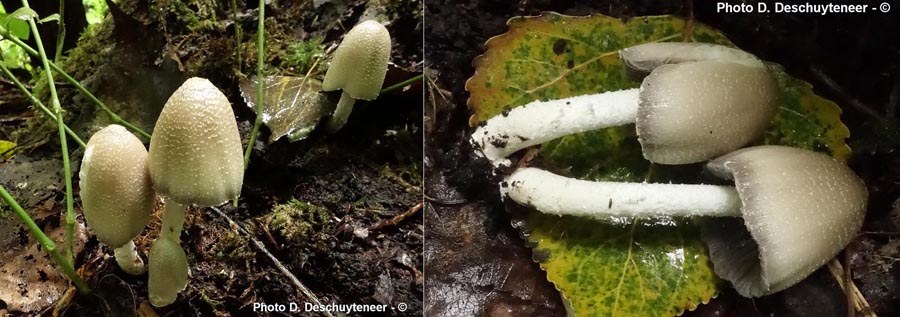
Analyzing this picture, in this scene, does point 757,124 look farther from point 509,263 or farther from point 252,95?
point 252,95

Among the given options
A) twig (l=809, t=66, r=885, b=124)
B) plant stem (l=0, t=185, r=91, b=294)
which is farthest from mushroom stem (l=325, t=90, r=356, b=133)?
twig (l=809, t=66, r=885, b=124)

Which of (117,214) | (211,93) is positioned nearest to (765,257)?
(211,93)

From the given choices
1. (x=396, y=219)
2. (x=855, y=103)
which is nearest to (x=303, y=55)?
(x=396, y=219)

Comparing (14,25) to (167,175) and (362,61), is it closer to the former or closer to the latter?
(167,175)

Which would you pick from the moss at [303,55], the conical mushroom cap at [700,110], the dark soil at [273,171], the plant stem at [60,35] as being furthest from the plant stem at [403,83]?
the plant stem at [60,35]

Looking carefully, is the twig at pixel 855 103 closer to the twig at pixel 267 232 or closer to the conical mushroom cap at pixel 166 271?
the twig at pixel 267 232

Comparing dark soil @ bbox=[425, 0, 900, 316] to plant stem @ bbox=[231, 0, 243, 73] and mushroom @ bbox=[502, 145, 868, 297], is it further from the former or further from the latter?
plant stem @ bbox=[231, 0, 243, 73]
